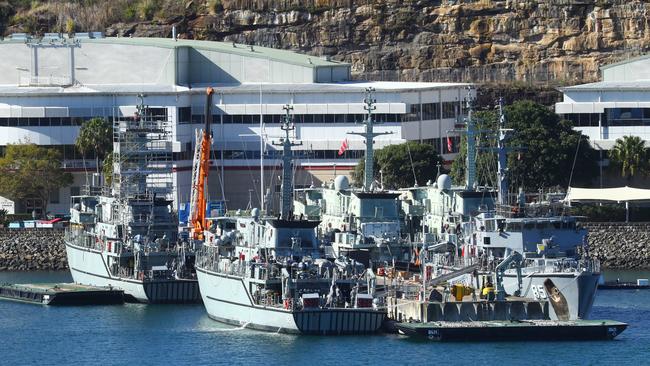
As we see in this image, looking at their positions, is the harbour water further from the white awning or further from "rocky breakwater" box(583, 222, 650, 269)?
the white awning

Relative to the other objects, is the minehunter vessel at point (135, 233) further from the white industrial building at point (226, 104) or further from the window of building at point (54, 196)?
the window of building at point (54, 196)

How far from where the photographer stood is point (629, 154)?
149 metres

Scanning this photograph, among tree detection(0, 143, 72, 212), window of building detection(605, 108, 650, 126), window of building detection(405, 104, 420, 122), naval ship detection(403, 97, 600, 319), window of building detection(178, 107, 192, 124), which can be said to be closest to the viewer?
naval ship detection(403, 97, 600, 319)

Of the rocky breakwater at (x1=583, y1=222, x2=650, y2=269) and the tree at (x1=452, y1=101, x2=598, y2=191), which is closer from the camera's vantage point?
the rocky breakwater at (x1=583, y1=222, x2=650, y2=269)

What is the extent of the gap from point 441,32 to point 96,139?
36183 millimetres

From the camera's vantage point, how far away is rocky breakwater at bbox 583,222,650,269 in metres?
136

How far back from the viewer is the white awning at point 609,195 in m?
141

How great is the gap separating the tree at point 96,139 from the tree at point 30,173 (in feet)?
5.49

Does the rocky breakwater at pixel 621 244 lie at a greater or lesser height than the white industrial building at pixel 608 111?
lesser

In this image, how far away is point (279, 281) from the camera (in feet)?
354

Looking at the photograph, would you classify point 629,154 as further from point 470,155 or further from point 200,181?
point 470,155

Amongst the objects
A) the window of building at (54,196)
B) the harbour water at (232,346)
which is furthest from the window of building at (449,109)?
the harbour water at (232,346)

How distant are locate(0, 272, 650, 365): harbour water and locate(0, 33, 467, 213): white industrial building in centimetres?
3398

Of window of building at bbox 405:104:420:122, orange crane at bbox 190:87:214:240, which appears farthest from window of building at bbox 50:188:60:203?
window of building at bbox 405:104:420:122
